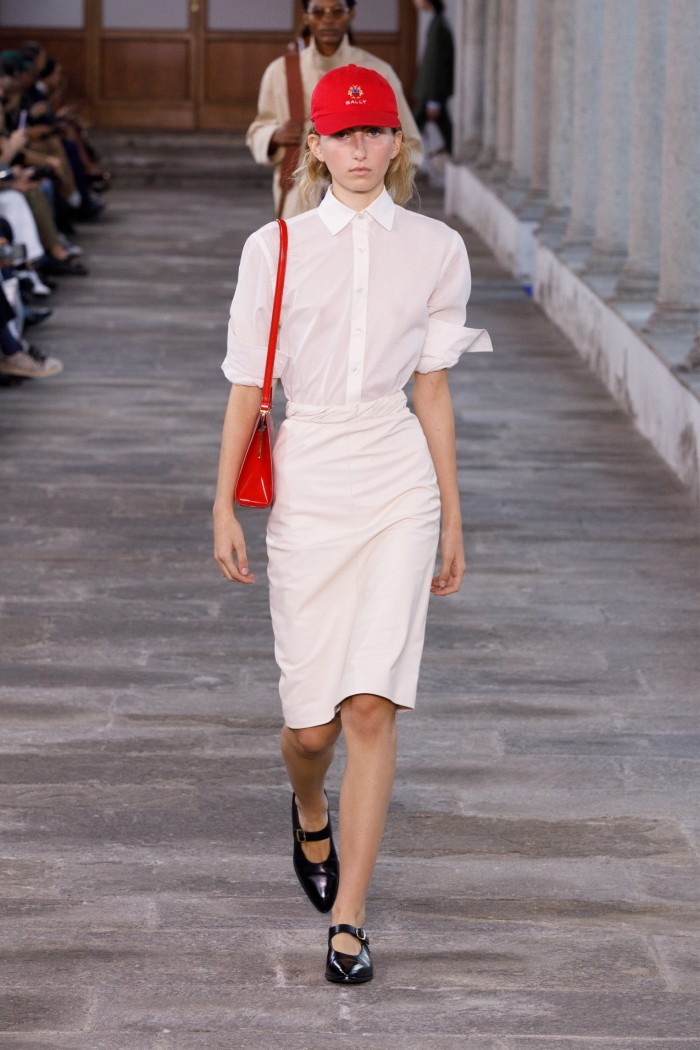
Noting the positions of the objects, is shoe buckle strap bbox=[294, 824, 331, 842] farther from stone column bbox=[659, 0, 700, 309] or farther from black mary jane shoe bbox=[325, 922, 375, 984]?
stone column bbox=[659, 0, 700, 309]

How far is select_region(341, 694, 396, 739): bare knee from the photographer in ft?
10.7

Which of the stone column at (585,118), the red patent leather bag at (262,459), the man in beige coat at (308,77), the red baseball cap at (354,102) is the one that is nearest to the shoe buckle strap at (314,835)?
the red patent leather bag at (262,459)

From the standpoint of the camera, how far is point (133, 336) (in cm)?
1122

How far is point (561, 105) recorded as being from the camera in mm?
12656

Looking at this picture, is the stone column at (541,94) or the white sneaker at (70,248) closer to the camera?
the stone column at (541,94)

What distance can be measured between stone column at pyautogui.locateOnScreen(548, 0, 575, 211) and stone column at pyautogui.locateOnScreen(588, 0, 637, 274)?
5.69 ft

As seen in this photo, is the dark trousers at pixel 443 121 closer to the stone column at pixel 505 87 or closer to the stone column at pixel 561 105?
the stone column at pixel 505 87

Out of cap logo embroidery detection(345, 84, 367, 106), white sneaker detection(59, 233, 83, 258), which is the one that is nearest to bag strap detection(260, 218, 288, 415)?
cap logo embroidery detection(345, 84, 367, 106)

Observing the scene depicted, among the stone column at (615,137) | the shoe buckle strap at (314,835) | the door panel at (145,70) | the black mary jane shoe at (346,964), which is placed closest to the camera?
the black mary jane shoe at (346,964)

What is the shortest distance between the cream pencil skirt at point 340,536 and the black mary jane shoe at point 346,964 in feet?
1.19

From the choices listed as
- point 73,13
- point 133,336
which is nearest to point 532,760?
point 133,336

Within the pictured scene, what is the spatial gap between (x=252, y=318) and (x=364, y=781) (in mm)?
814

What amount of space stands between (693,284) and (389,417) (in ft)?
18.2

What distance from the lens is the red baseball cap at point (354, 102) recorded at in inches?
129
